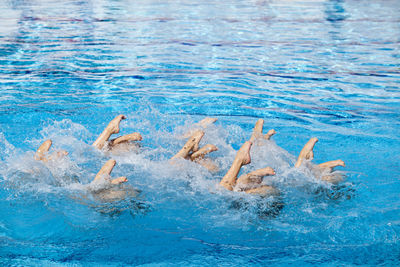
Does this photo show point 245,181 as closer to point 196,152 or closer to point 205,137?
point 196,152

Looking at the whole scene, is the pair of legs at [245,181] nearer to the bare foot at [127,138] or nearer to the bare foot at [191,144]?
the bare foot at [191,144]

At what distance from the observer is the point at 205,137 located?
13.3 feet

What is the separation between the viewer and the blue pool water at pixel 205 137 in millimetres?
2557

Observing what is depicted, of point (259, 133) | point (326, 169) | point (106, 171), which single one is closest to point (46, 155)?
point (106, 171)

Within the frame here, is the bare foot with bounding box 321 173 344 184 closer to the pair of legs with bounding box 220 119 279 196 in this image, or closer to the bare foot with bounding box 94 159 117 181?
the pair of legs with bounding box 220 119 279 196

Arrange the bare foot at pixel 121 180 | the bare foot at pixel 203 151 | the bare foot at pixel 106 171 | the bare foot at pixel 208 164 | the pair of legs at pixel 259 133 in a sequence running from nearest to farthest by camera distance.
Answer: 1. the bare foot at pixel 121 180
2. the bare foot at pixel 106 171
3. the bare foot at pixel 203 151
4. the bare foot at pixel 208 164
5. the pair of legs at pixel 259 133

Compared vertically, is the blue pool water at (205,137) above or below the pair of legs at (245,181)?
below

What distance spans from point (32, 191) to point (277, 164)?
1915 millimetres

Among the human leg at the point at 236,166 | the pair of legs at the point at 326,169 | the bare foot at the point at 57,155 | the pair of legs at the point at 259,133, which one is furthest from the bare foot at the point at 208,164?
the bare foot at the point at 57,155

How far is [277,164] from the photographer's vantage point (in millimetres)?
3486

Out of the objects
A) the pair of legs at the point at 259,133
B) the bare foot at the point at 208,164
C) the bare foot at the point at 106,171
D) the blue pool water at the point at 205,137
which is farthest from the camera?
the pair of legs at the point at 259,133

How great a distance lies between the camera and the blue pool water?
8.39ft

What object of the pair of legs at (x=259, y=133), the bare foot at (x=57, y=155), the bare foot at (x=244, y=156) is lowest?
the pair of legs at (x=259, y=133)

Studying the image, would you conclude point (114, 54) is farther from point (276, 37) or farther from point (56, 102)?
point (276, 37)
